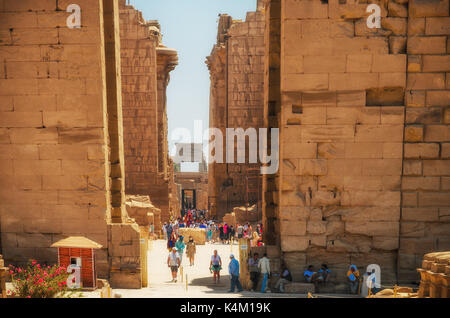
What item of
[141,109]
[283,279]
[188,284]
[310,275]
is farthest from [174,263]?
[141,109]

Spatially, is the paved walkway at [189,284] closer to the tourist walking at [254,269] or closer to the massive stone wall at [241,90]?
the tourist walking at [254,269]

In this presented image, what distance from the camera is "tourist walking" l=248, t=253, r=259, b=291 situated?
6.53 m

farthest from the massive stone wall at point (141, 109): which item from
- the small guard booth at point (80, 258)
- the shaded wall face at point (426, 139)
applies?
the shaded wall face at point (426, 139)

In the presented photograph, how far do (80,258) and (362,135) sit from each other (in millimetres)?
5135

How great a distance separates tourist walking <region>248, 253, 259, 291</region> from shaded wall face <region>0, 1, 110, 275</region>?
2.59 m

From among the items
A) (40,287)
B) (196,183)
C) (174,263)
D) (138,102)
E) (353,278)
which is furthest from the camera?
(196,183)

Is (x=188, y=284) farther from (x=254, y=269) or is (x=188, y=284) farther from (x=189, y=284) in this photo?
(x=254, y=269)

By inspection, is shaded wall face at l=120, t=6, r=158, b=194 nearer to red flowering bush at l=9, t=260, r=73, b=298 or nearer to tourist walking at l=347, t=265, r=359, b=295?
red flowering bush at l=9, t=260, r=73, b=298

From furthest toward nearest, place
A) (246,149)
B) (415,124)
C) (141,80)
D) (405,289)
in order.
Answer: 1. (246,149)
2. (141,80)
3. (415,124)
4. (405,289)

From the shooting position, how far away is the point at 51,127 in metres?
6.41

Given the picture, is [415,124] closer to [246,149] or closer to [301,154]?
[301,154]

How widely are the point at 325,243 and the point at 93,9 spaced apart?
567 centimetres

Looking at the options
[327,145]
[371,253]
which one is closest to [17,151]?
[327,145]

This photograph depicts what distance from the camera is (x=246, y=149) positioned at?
687 inches
